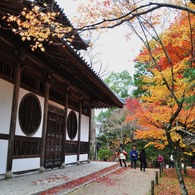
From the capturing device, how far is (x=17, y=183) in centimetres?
637

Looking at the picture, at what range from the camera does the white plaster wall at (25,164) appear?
7400 mm

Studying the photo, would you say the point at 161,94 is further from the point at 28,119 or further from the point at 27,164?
the point at 27,164

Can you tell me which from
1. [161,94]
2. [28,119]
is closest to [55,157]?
[28,119]

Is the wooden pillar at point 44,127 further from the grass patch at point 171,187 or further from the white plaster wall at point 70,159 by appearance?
the grass patch at point 171,187

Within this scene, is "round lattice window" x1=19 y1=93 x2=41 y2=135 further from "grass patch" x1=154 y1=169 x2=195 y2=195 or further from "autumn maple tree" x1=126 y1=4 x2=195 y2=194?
"grass patch" x1=154 y1=169 x2=195 y2=195

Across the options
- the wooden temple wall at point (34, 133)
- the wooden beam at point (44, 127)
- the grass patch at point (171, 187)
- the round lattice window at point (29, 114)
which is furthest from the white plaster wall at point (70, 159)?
the grass patch at point (171, 187)

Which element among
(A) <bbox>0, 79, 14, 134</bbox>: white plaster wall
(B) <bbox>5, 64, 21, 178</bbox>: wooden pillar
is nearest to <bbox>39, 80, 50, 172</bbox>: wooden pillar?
(B) <bbox>5, 64, 21, 178</bbox>: wooden pillar

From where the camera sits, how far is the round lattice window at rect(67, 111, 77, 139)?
12.3 metres

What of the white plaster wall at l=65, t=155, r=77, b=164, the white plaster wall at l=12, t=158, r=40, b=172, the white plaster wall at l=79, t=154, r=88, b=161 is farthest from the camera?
the white plaster wall at l=79, t=154, r=88, b=161

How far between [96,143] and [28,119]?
1981 centimetres

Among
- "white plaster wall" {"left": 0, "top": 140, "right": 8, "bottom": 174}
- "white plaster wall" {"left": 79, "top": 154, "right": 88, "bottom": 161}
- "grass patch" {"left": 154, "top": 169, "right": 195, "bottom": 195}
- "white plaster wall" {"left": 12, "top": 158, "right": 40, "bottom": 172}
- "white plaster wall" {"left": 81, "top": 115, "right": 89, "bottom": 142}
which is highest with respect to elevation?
"white plaster wall" {"left": 81, "top": 115, "right": 89, "bottom": 142}

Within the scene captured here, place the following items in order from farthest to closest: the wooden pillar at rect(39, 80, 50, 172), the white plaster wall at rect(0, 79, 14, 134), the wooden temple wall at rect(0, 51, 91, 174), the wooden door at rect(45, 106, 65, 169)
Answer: the wooden door at rect(45, 106, 65, 169)
the wooden pillar at rect(39, 80, 50, 172)
the wooden temple wall at rect(0, 51, 91, 174)
the white plaster wall at rect(0, 79, 14, 134)

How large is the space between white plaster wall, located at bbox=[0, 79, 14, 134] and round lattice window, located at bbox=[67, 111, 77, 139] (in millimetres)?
5303

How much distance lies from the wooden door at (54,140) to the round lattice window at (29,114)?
3.58 feet
